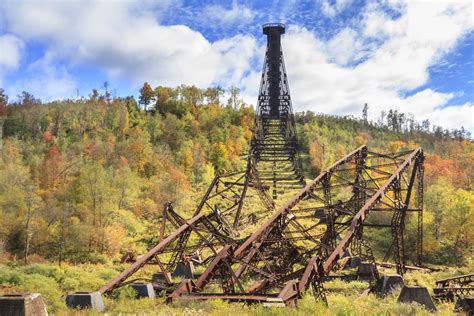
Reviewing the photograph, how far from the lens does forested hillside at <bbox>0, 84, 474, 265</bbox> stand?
121 feet

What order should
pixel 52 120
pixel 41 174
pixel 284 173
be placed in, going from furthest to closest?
1. pixel 52 120
2. pixel 284 173
3. pixel 41 174

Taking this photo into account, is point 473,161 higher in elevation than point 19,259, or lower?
higher

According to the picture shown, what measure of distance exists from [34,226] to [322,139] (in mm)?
61159

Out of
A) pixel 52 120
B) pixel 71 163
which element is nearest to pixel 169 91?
pixel 52 120

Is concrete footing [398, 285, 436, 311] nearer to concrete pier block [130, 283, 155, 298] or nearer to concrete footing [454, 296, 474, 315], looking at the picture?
concrete footing [454, 296, 474, 315]

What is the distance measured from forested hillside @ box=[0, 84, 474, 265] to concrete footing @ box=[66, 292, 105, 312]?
2248 cm

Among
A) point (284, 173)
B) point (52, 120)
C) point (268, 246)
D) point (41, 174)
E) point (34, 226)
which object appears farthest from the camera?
point (52, 120)

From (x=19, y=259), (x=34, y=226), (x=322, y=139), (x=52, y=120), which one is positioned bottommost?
(x=19, y=259)

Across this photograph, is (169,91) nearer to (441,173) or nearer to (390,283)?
(441,173)

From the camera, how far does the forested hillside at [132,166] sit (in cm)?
3687

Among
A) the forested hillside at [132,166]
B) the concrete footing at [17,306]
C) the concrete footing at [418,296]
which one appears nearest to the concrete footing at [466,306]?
the concrete footing at [418,296]

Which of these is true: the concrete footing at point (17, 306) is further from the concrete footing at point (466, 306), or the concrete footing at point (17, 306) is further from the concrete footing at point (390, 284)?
the concrete footing at point (390, 284)

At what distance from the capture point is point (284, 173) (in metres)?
58.1

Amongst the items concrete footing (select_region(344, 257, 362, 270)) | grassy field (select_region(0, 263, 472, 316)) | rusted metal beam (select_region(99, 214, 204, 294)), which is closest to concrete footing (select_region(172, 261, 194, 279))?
rusted metal beam (select_region(99, 214, 204, 294))
